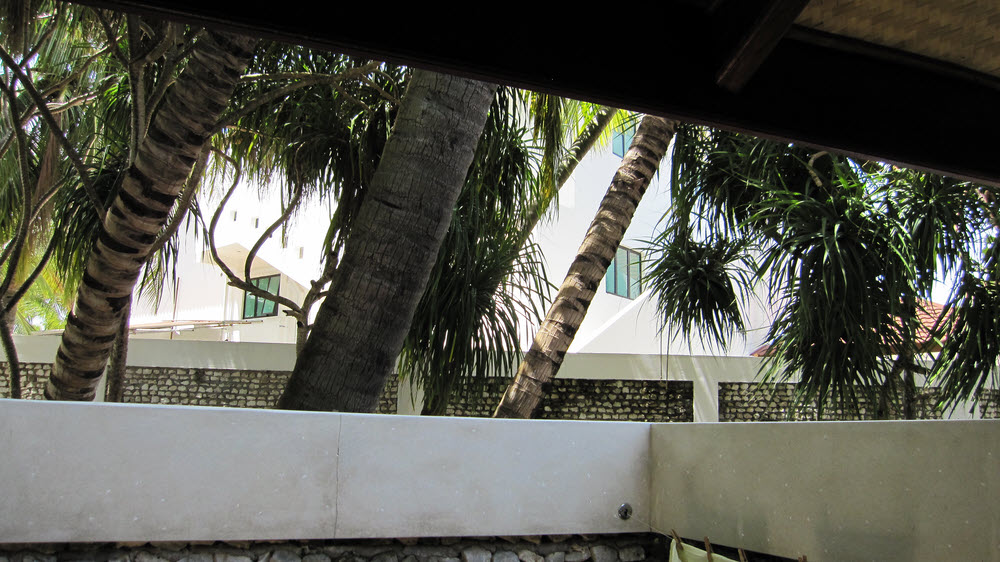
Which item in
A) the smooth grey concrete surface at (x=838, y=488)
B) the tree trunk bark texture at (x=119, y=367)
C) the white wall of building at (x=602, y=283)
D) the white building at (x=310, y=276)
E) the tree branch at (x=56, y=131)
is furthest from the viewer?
the white building at (x=310, y=276)

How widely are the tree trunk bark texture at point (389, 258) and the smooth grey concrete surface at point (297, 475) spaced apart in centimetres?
38

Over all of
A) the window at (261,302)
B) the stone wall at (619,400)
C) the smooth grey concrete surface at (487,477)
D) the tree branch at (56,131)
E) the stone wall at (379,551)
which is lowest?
the stone wall at (379,551)

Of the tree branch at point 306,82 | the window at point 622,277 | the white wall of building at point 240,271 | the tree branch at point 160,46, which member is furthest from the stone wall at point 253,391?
the white wall of building at point 240,271

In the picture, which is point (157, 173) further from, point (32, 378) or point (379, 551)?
point (32, 378)

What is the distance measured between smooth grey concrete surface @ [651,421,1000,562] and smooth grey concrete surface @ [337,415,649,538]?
17cm

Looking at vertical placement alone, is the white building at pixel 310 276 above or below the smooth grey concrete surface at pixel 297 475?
above

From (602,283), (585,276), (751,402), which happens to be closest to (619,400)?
(751,402)

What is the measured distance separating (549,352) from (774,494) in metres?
1.83

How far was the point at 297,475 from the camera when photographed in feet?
7.66

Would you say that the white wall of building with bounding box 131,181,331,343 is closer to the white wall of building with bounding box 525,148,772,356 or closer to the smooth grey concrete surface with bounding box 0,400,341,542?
the white wall of building with bounding box 525,148,772,356

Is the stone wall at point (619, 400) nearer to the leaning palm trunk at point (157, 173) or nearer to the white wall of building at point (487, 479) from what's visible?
the white wall of building at point (487, 479)

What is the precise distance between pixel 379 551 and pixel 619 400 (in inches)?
164

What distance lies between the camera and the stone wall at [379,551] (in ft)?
7.07

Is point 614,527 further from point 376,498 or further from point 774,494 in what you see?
point 376,498
